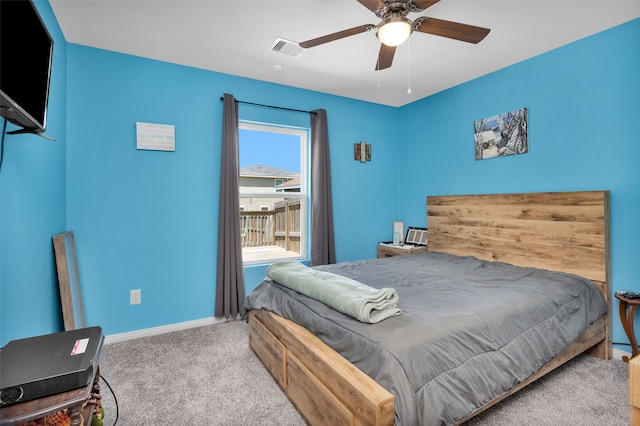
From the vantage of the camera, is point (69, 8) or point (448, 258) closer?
point (69, 8)

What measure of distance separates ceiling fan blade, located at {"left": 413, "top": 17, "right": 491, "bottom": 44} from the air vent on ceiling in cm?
120

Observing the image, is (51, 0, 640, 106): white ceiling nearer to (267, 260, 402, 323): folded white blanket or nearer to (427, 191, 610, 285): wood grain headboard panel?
(427, 191, 610, 285): wood grain headboard panel

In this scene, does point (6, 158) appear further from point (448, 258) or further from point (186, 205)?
point (448, 258)

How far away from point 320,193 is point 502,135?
2.00 meters

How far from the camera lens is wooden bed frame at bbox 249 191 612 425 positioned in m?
1.40

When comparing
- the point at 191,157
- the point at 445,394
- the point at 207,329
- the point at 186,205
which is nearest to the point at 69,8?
the point at 191,157

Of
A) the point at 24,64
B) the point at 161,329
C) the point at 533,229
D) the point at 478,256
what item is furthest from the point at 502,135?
the point at 161,329

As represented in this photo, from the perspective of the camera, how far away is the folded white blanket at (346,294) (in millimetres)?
1611

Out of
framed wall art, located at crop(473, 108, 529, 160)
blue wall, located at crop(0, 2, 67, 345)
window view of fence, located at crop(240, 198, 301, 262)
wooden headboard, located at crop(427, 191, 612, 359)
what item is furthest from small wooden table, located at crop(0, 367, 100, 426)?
framed wall art, located at crop(473, 108, 529, 160)

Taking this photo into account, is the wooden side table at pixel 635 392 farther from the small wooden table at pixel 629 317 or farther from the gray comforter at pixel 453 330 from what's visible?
the small wooden table at pixel 629 317

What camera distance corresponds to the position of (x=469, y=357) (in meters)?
1.53

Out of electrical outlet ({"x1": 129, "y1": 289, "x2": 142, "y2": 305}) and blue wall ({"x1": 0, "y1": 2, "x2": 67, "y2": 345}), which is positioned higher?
blue wall ({"x1": 0, "y1": 2, "x2": 67, "y2": 345})

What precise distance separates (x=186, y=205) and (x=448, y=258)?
8.94 ft

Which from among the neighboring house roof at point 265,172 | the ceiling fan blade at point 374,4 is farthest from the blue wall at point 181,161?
the ceiling fan blade at point 374,4
